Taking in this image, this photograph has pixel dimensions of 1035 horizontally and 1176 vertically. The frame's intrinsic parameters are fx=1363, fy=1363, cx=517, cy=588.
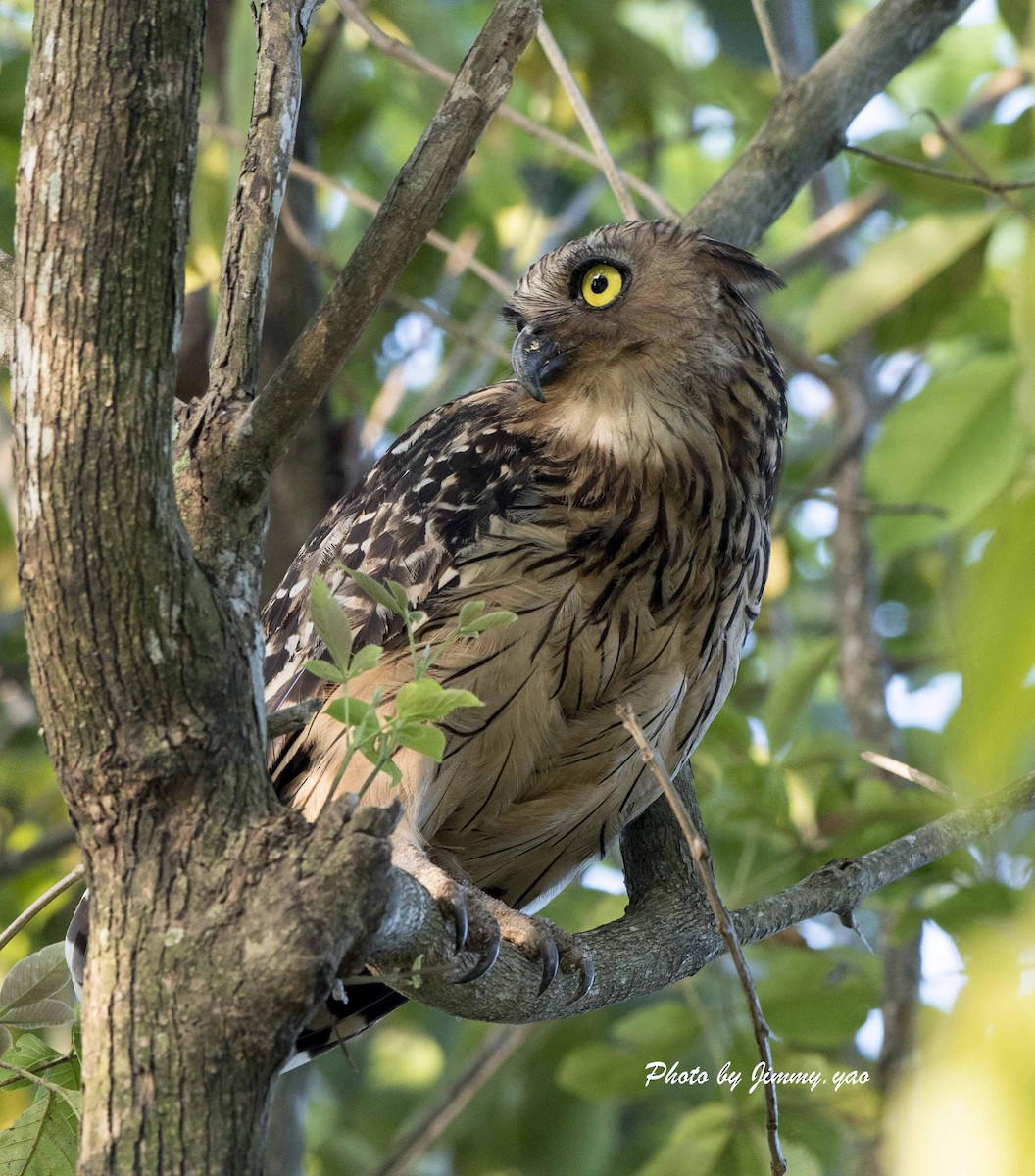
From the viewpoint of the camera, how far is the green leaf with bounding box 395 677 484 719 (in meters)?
1.35

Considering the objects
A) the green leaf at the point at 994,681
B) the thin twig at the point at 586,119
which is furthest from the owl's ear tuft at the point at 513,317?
the green leaf at the point at 994,681

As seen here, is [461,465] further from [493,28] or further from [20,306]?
[20,306]

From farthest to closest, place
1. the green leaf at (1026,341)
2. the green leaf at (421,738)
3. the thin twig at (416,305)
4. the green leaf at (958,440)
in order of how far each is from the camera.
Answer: the thin twig at (416,305) < the green leaf at (958,440) < the green leaf at (421,738) < the green leaf at (1026,341)

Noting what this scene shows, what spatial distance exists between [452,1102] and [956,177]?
99.4 inches

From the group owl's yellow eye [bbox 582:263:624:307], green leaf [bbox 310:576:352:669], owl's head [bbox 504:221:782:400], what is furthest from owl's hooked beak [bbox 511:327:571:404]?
green leaf [bbox 310:576:352:669]

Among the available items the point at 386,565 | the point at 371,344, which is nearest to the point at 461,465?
the point at 386,565

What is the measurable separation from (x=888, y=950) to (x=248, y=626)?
2.69 metres

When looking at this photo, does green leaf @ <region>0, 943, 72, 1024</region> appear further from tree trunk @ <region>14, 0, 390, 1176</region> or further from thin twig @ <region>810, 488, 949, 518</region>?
thin twig @ <region>810, 488, 949, 518</region>

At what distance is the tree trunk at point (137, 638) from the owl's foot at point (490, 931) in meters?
0.43

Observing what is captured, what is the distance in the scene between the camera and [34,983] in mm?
1758

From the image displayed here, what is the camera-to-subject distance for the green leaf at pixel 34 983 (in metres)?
1.76

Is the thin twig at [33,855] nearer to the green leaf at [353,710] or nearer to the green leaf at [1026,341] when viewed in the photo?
the green leaf at [353,710]

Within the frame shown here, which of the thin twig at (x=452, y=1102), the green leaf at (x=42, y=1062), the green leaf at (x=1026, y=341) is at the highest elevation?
the green leaf at (x=1026, y=341)

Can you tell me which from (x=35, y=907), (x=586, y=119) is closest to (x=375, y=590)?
(x=35, y=907)
